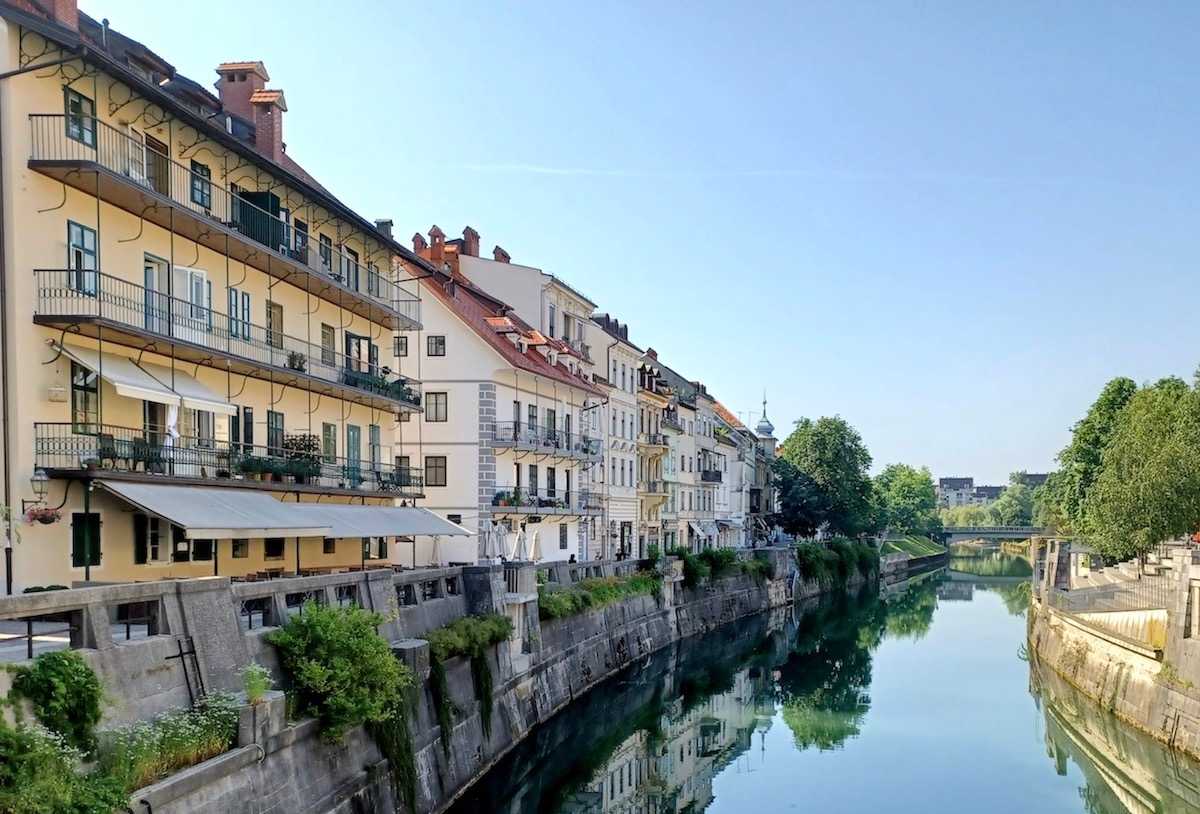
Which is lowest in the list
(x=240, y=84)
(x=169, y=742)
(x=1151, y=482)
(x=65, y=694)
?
(x=169, y=742)

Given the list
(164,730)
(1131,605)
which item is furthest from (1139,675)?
(164,730)

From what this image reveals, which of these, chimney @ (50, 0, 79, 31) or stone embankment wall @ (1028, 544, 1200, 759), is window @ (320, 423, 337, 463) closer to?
chimney @ (50, 0, 79, 31)

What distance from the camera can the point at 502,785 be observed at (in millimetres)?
24625

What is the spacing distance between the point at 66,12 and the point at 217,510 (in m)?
10.7

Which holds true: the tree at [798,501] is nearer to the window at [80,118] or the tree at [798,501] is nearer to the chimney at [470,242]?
the chimney at [470,242]

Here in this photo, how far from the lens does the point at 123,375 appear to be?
2119 cm

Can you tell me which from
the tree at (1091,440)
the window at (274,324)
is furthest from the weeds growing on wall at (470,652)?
the tree at (1091,440)

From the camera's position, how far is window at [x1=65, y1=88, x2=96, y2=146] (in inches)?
809

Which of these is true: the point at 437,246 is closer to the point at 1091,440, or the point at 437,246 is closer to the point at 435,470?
the point at 435,470

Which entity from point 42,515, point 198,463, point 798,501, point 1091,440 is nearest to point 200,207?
point 198,463

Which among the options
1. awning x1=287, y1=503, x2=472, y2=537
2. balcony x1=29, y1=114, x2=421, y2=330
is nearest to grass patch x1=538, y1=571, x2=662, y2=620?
awning x1=287, y1=503, x2=472, y2=537

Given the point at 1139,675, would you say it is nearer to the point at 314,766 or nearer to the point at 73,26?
the point at 314,766

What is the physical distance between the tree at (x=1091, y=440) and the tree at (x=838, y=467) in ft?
66.3

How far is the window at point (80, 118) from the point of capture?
20.5 m
